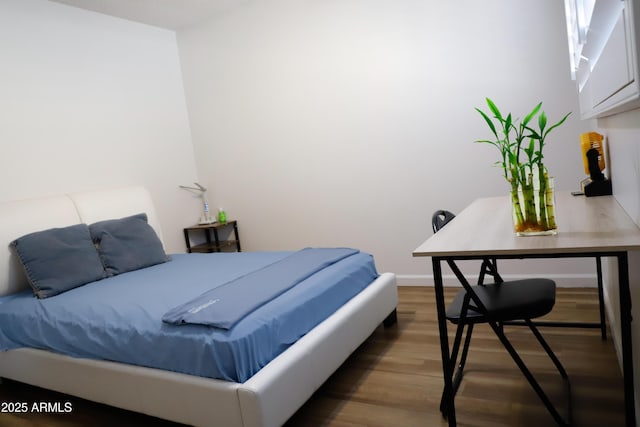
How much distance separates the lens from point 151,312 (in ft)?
7.30

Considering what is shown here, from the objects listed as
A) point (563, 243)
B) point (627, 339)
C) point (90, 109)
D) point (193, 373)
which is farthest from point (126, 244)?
point (627, 339)

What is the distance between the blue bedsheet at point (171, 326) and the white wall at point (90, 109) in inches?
42.4

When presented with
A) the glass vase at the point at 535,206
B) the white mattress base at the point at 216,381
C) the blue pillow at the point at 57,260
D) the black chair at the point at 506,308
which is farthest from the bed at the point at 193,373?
the glass vase at the point at 535,206

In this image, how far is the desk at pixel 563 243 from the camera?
1.42m

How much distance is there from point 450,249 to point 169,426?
1.58 m

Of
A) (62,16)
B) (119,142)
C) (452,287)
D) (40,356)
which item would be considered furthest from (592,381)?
(62,16)

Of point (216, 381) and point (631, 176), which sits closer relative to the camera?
point (631, 176)

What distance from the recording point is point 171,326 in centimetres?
206

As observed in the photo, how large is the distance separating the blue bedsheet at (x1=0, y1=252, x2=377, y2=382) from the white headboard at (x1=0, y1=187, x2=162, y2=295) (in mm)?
179

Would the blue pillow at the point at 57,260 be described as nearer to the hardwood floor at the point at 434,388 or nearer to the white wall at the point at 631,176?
the hardwood floor at the point at 434,388

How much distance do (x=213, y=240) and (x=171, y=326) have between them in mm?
2870

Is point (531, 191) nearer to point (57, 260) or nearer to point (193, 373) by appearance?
point (193, 373)

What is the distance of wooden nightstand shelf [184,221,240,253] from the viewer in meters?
4.57

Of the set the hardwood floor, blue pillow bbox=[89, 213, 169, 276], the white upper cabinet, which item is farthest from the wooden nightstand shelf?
the white upper cabinet
